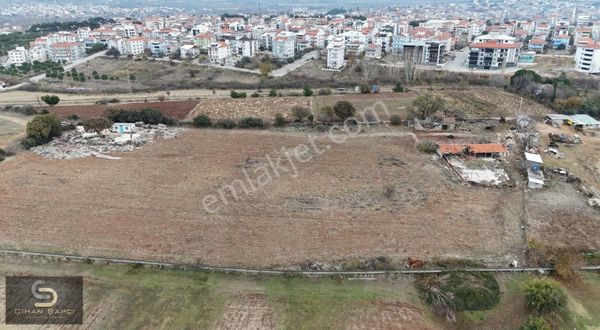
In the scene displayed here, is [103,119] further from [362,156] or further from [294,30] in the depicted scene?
[294,30]

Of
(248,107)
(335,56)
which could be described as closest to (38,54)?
(335,56)

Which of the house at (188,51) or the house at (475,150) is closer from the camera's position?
the house at (475,150)

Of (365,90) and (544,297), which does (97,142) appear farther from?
(544,297)

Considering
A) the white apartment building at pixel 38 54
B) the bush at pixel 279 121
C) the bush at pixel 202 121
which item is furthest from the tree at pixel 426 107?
the white apartment building at pixel 38 54

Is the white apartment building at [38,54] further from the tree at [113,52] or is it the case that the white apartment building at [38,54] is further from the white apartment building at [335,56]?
the white apartment building at [335,56]

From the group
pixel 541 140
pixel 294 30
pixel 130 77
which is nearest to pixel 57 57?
pixel 130 77

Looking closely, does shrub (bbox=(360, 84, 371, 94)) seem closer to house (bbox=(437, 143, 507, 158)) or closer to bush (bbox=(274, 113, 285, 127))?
bush (bbox=(274, 113, 285, 127))

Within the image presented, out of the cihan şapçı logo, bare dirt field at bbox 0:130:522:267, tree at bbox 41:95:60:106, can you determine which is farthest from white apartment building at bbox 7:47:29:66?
the cihan şapçı logo
